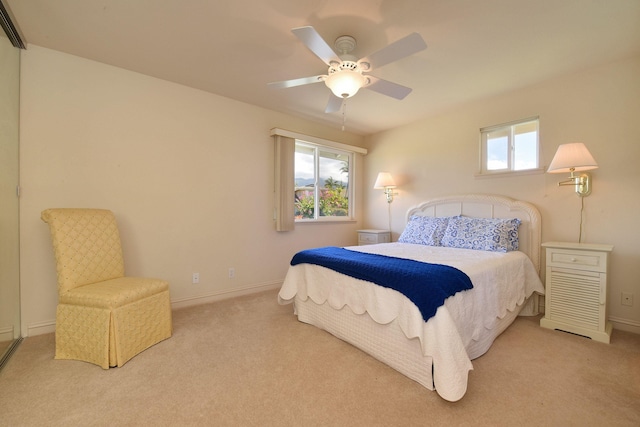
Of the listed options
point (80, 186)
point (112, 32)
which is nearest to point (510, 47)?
point (112, 32)

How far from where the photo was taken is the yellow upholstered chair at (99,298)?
6.02ft

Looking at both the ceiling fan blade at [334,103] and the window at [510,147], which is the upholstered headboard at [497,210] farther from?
the ceiling fan blade at [334,103]

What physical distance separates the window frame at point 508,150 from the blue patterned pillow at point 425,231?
0.79 metres

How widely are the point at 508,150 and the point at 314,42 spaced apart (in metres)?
2.79

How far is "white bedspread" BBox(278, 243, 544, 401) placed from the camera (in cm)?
150

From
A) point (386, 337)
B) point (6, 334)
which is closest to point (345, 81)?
point (386, 337)

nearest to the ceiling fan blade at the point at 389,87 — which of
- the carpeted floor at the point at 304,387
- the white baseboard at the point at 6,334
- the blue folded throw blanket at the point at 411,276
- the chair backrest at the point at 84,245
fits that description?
the blue folded throw blanket at the point at 411,276

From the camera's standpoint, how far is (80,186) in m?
2.41

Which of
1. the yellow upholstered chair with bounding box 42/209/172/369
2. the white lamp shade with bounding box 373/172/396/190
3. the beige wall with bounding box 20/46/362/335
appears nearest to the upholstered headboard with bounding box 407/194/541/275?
the white lamp shade with bounding box 373/172/396/190

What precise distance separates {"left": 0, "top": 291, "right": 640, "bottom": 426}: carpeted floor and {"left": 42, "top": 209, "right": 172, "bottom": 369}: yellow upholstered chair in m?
0.11

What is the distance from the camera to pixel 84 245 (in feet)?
7.02

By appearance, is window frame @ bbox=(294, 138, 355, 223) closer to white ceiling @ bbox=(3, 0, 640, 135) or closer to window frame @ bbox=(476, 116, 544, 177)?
white ceiling @ bbox=(3, 0, 640, 135)

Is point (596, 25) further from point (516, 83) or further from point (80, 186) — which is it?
point (80, 186)

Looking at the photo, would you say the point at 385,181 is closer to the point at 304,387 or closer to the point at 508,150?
the point at 508,150
